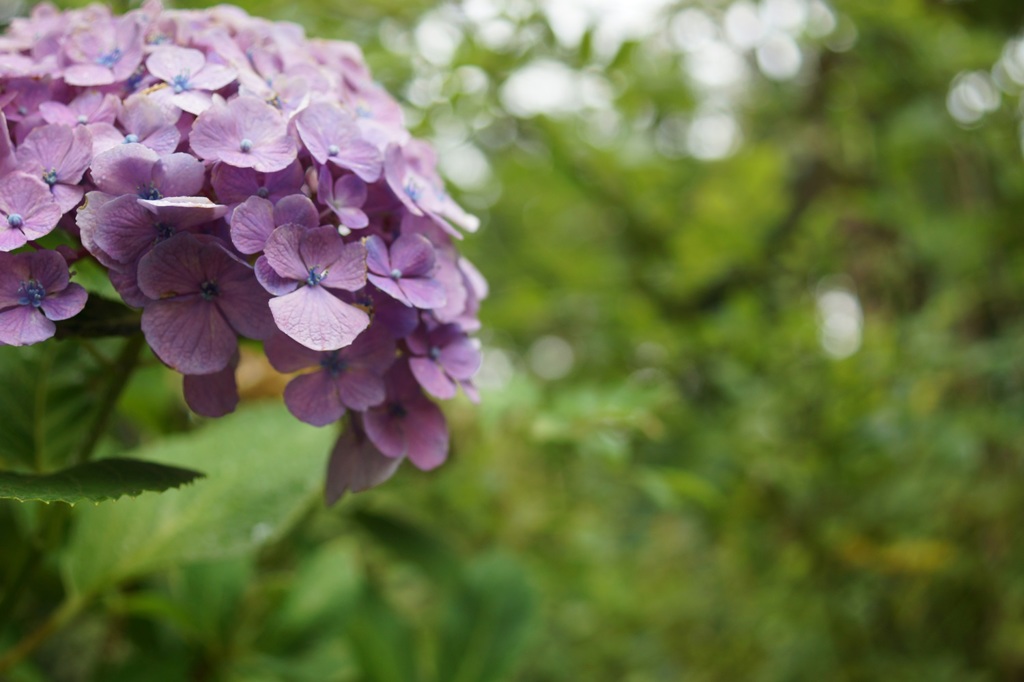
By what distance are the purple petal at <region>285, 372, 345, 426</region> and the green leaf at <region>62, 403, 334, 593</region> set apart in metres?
0.21

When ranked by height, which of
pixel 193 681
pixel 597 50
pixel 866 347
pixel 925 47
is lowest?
pixel 193 681

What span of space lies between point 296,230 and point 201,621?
451 millimetres

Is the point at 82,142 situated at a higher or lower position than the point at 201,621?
higher

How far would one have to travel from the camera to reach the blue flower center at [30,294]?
34 cm

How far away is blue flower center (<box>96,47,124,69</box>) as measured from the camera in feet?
1.33

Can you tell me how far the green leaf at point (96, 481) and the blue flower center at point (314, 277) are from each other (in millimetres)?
112

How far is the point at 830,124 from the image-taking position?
4.35ft

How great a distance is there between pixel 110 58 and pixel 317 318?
0.18 meters

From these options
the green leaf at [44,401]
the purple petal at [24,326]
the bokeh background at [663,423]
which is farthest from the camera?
the bokeh background at [663,423]

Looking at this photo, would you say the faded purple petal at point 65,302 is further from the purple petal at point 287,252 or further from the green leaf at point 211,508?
the green leaf at point 211,508

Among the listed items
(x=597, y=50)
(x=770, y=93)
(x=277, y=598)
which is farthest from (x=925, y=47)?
(x=277, y=598)

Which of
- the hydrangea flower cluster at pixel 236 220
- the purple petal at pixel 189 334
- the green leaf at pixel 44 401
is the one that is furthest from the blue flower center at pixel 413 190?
the green leaf at pixel 44 401

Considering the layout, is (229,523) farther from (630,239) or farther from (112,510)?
(630,239)

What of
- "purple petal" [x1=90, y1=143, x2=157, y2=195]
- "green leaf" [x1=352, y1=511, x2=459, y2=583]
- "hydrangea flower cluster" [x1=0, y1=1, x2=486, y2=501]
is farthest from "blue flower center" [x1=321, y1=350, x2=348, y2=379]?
"green leaf" [x1=352, y1=511, x2=459, y2=583]
